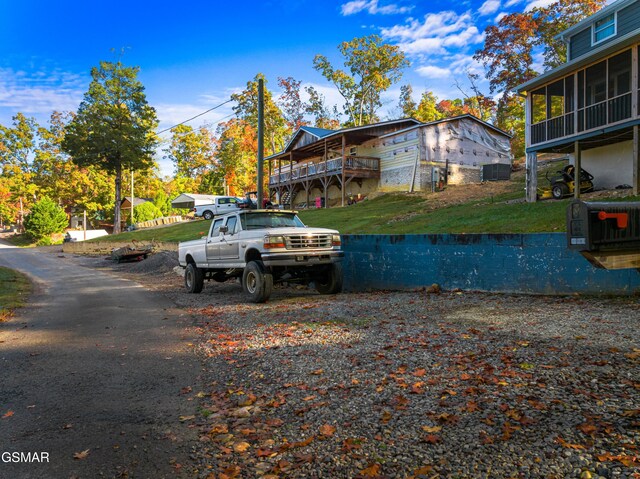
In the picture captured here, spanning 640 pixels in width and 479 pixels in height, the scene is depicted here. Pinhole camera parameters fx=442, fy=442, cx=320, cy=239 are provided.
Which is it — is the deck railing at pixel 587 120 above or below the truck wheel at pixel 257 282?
above

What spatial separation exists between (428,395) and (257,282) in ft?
20.1

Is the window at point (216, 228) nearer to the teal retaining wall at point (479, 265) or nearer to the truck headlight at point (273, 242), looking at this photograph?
the truck headlight at point (273, 242)

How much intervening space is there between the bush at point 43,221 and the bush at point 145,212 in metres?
8.22

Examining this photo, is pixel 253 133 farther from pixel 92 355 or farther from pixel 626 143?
pixel 92 355

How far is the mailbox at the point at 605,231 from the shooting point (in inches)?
217

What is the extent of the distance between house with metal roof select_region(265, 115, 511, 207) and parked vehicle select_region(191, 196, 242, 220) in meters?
6.10

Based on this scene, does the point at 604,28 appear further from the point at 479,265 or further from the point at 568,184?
the point at 479,265

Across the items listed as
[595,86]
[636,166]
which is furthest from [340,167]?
[636,166]

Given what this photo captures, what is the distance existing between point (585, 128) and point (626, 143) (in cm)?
182

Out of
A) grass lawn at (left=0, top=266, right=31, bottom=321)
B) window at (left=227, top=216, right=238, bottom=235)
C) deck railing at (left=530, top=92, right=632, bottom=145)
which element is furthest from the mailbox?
deck railing at (left=530, top=92, right=632, bottom=145)

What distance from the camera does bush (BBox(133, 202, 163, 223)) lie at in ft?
176

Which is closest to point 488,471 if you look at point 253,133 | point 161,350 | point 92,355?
point 161,350

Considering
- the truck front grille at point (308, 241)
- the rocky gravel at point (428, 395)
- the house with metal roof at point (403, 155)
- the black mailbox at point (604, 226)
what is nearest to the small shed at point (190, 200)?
the house with metal roof at point (403, 155)

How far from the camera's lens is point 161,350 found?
6031 mm
